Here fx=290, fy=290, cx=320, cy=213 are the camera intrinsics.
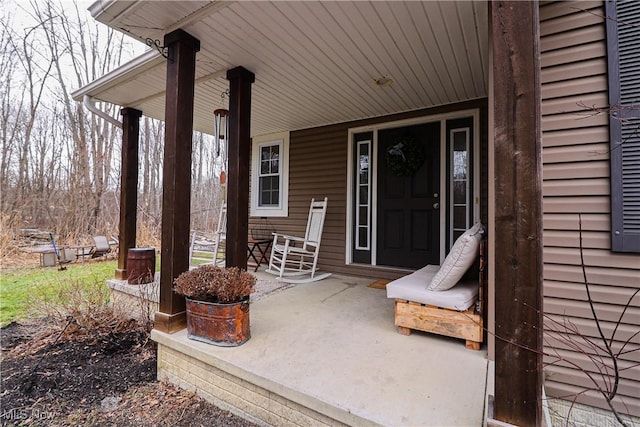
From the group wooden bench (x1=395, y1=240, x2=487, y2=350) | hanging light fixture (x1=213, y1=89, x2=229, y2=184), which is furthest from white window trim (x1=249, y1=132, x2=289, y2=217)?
wooden bench (x1=395, y1=240, x2=487, y2=350)

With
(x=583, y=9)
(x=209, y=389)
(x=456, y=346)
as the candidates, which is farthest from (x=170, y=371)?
(x=583, y=9)

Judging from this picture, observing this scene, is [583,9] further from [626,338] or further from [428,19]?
[626,338]

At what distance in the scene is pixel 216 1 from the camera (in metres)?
1.87

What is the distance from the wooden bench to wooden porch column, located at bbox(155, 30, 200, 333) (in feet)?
Answer: 5.44

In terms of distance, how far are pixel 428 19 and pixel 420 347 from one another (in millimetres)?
2230

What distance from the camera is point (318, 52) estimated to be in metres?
2.48

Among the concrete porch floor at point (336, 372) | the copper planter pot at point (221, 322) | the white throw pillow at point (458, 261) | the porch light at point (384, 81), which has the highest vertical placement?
the porch light at point (384, 81)

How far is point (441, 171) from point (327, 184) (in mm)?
1581

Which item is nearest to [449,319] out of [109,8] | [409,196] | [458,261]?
[458,261]

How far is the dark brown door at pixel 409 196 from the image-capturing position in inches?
141

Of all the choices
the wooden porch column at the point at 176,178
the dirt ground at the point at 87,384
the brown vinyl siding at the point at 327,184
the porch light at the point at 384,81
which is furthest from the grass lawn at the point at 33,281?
the porch light at the point at 384,81

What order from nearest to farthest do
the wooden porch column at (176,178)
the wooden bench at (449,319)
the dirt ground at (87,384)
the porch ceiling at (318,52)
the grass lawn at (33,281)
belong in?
the dirt ground at (87,384)
the wooden bench at (449,319)
the porch ceiling at (318,52)
the wooden porch column at (176,178)
the grass lawn at (33,281)

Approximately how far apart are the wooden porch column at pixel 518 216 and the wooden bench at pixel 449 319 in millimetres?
727

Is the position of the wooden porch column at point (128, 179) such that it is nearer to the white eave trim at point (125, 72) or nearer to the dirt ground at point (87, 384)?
the white eave trim at point (125, 72)
